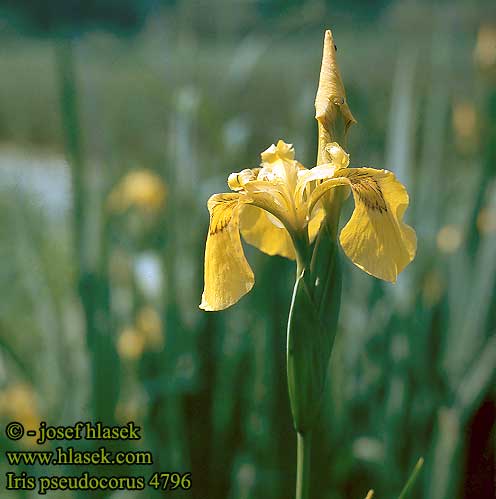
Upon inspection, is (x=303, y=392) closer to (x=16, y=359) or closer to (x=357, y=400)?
(x=16, y=359)

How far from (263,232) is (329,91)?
0.40ft

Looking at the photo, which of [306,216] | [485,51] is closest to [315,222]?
[306,216]

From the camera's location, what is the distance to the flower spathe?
40 centimetres

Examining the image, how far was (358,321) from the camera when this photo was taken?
1130mm

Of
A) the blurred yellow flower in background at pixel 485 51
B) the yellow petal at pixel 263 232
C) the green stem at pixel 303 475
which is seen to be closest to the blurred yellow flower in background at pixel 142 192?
the blurred yellow flower in background at pixel 485 51

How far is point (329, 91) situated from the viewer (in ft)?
1.39

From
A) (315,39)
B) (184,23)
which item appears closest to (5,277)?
(184,23)

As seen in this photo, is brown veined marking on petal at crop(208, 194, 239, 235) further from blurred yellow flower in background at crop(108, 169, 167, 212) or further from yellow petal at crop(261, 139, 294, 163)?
blurred yellow flower in background at crop(108, 169, 167, 212)

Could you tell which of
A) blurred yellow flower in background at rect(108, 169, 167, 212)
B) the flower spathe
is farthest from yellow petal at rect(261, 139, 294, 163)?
blurred yellow flower in background at rect(108, 169, 167, 212)

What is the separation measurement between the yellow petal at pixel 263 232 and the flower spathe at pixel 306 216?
4 centimetres

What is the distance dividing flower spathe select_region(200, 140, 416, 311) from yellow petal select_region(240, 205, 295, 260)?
0.04 meters

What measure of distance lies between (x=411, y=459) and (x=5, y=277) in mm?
1340

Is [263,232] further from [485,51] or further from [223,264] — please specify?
[485,51]

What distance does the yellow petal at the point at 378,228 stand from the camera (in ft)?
1.31
